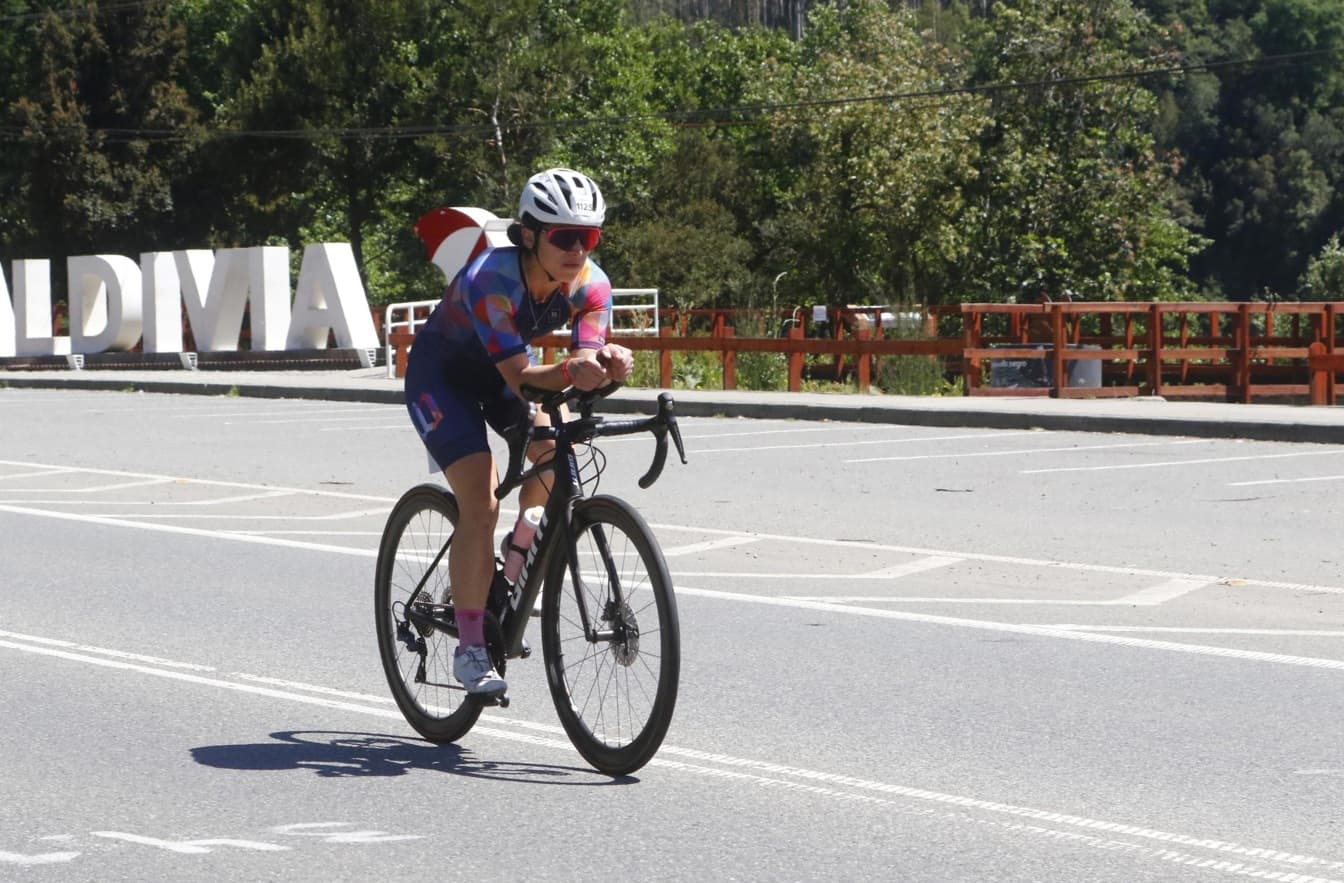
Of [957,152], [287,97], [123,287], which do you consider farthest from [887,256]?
[287,97]

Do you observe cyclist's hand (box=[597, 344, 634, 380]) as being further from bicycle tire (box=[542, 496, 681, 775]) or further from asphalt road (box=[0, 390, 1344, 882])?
asphalt road (box=[0, 390, 1344, 882])

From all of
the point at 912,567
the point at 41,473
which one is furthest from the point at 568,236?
the point at 41,473

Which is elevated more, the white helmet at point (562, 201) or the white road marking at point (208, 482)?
the white helmet at point (562, 201)

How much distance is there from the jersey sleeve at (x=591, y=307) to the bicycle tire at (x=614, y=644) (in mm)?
473

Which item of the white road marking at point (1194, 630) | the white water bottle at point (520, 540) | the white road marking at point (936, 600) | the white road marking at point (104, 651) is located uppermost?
the white water bottle at point (520, 540)

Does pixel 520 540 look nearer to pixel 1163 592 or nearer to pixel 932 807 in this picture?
pixel 932 807

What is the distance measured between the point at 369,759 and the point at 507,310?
1.51 m

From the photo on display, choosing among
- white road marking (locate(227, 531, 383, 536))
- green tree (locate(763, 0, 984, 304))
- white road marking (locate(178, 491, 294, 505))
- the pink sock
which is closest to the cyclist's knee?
the pink sock

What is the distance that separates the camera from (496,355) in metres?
5.81

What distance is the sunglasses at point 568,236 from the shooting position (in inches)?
229

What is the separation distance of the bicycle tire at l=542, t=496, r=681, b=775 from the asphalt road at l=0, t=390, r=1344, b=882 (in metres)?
0.15

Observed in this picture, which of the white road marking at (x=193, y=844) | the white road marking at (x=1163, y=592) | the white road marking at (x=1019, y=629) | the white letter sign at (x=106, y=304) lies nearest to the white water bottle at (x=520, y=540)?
the white road marking at (x=193, y=844)

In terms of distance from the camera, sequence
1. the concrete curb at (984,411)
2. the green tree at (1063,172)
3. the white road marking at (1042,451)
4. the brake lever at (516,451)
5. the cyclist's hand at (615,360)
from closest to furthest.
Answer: the cyclist's hand at (615,360) < the brake lever at (516,451) < the white road marking at (1042,451) < the concrete curb at (984,411) < the green tree at (1063,172)

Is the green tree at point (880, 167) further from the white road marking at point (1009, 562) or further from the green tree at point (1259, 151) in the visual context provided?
the green tree at point (1259, 151)
